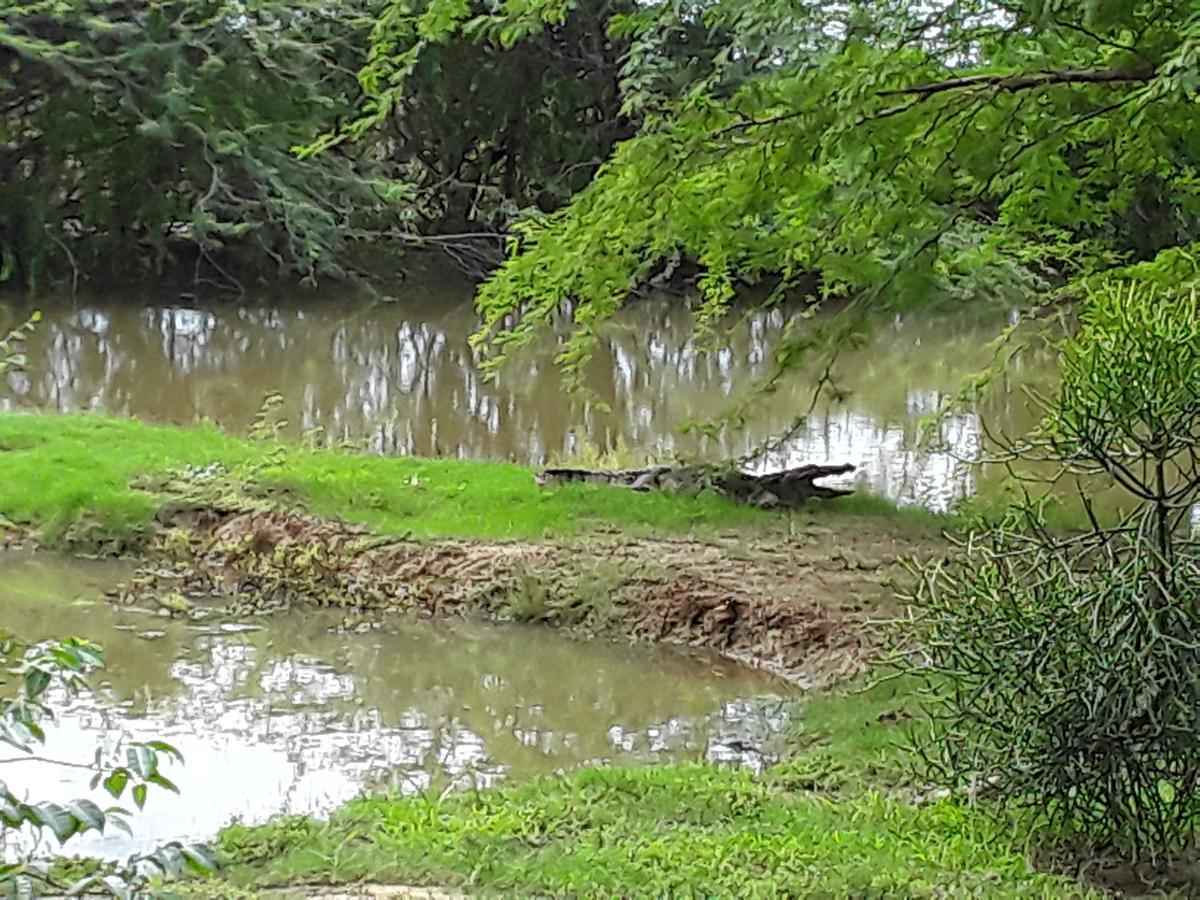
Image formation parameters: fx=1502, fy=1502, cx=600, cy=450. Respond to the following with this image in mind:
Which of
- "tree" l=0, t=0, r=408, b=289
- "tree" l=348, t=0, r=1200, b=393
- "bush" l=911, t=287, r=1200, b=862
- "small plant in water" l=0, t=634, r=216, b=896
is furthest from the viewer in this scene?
"tree" l=0, t=0, r=408, b=289

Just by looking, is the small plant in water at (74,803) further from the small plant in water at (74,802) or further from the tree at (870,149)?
the tree at (870,149)

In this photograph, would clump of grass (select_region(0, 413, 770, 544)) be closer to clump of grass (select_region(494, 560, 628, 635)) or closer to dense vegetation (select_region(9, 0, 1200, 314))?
clump of grass (select_region(494, 560, 628, 635))

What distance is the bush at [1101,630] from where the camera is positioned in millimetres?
3682

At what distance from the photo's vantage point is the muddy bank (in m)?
7.53

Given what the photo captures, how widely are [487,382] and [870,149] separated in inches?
353

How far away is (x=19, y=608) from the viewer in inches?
312

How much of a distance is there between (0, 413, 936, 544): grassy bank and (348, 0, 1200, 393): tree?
101 centimetres

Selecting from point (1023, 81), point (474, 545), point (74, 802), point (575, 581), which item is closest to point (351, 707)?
point (575, 581)

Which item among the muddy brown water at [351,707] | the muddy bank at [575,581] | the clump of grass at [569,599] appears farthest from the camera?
the clump of grass at [569,599]

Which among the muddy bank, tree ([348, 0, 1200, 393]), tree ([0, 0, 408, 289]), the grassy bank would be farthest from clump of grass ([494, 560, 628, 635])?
tree ([0, 0, 408, 289])

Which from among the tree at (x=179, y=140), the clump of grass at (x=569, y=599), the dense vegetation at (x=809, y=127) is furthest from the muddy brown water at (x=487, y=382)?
the clump of grass at (x=569, y=599)

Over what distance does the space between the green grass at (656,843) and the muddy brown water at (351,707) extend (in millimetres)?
788

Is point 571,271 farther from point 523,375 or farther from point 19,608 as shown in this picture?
point 523,375

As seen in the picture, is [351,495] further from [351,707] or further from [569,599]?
[351,707]
